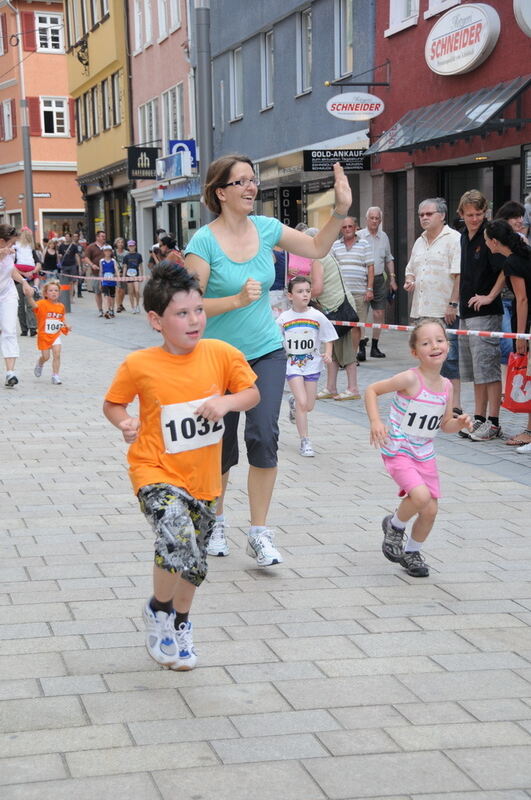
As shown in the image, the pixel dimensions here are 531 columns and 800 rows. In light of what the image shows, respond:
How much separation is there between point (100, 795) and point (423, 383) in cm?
300

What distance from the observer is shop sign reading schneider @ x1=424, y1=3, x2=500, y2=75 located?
53.8 feet

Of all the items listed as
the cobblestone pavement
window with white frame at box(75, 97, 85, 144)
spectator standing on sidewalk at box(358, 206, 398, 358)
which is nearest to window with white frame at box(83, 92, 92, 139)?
window with white frame at box(75, 97, 85, 144)

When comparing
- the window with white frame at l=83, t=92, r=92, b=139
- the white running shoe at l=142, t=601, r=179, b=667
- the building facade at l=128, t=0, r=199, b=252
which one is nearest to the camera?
the white running shoe at l=142, t=601, r=179, b=667

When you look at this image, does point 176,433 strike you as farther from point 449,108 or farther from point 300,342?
point 449,108

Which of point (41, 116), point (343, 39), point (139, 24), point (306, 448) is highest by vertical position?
point (139, 24)

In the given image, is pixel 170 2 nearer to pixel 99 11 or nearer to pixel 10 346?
pixel 99 11

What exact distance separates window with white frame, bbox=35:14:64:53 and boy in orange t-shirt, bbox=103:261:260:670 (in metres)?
54.1

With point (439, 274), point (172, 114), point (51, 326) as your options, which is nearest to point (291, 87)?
→ point (172, 114)

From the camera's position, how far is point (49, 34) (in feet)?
183

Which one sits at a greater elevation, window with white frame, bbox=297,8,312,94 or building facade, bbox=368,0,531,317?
window with white frame, bbox=297,8,312,94

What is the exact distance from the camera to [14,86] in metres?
56.8

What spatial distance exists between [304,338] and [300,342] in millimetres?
48

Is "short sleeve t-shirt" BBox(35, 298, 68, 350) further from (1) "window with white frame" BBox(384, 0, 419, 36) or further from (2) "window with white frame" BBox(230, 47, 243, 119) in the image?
(2) "window with white frame" BBox(230, 47, 243, 119)

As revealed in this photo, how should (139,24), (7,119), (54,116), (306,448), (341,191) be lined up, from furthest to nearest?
(7,119), (54,116), (139,24), (306,448), (341,191)
